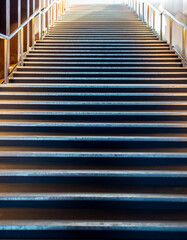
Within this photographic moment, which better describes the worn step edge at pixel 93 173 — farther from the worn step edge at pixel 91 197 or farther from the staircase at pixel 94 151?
the worn step edge at pixel 91 197

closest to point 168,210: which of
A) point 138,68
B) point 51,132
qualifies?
point 51,132

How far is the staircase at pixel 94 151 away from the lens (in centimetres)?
154

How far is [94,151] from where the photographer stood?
6.97 ft

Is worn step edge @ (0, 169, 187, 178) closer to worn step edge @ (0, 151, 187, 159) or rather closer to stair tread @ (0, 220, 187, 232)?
worn step edge @ (0, 151, 187, 159)

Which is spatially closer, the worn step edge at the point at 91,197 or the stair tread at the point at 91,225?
the stair tread at the point at 91,225

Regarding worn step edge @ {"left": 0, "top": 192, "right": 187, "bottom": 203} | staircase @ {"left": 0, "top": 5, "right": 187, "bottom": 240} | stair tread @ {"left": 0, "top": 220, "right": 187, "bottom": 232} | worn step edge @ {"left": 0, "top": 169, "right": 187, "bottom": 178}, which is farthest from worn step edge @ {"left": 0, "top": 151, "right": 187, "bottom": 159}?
stair tread @ {"left": 0, "top": 220, "right": 187, "bottom": 232}

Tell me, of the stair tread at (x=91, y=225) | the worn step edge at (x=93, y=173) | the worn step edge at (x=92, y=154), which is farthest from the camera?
the worn step edge at (x=92, y=154)

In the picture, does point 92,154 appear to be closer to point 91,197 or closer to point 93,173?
point 93,173

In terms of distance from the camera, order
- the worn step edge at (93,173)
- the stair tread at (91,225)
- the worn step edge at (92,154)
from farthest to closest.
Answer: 1. the worn step edge at (92,154)
2. the worn step edge at (93,173)
3. the stair tread at (91,225)

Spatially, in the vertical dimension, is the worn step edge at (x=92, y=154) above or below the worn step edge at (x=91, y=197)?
above

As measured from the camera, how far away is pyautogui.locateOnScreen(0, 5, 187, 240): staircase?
154cm

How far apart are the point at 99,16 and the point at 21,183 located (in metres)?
7.09

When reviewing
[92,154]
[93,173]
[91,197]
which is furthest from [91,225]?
[92,154]

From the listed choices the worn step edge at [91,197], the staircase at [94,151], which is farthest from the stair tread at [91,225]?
the worn step edge at [91,197]
